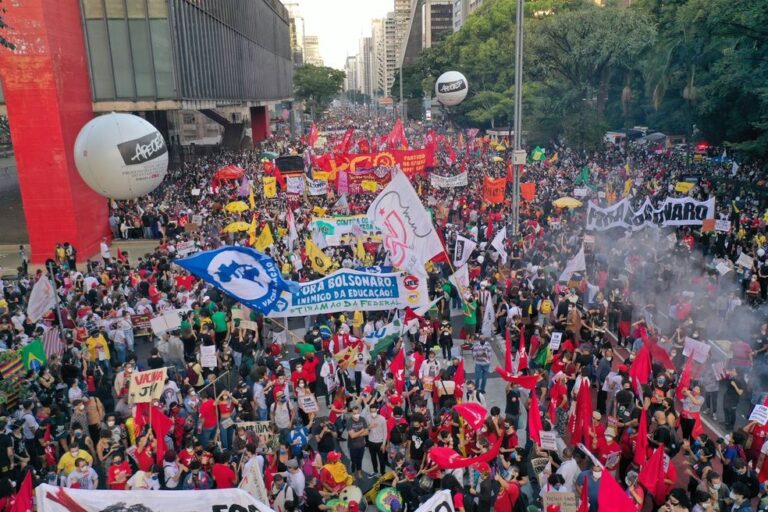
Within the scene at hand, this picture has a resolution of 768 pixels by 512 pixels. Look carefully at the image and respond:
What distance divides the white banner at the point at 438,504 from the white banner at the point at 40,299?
9.62 metres

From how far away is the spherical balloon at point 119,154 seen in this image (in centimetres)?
1416

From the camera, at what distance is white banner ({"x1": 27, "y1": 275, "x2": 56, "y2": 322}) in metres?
12.4

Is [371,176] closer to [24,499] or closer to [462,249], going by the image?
[462,249]

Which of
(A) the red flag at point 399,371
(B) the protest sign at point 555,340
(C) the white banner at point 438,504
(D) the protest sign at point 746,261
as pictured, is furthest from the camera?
(D) the protest sign at point 746,261

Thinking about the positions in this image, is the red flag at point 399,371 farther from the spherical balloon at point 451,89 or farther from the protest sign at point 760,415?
the spherical balloon at point 451,89

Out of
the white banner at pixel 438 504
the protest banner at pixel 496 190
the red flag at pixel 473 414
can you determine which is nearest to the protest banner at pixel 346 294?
the red flag at pixel 473 414

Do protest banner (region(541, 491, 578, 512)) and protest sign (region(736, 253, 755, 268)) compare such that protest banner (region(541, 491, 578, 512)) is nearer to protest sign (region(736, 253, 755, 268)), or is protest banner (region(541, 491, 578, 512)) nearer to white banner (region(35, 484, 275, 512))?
white banner (region(35, 484, 275, 512))

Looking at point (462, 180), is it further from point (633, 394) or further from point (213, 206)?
point (633, 394)

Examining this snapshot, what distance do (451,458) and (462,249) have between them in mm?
8800

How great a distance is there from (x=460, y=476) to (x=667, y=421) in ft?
9.89

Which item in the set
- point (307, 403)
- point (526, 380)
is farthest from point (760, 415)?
point (307, 403)

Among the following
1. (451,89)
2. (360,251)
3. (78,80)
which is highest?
(451,89)

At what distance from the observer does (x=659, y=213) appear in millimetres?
17969

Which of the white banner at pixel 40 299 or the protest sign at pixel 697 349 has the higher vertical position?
the white banner at pixel 40 299
